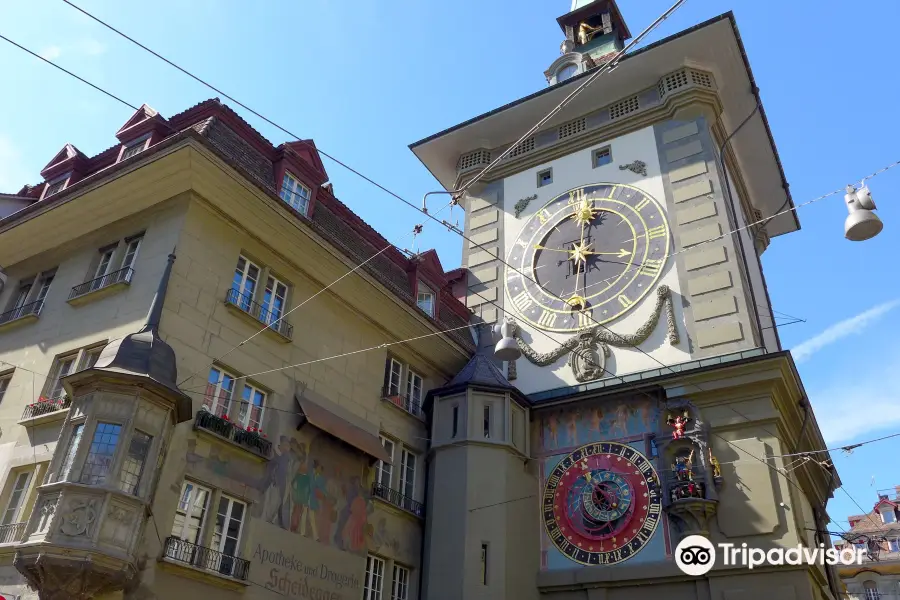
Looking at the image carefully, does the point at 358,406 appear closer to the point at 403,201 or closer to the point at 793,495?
the point at 403,201

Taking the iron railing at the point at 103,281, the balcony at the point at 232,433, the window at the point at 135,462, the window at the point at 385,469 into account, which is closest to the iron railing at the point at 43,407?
the iron railing at the point at 103,281

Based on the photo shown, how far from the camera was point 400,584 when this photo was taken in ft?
59.2

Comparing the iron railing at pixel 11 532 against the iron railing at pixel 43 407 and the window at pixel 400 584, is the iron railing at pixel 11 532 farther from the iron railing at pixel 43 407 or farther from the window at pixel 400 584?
the window at pixel 400 584

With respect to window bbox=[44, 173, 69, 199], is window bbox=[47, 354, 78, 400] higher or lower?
lower

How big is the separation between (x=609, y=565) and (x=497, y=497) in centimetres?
314

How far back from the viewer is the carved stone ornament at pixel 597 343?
21.2 metres

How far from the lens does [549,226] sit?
82.5 feet

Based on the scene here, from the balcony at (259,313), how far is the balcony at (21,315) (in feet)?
15.4

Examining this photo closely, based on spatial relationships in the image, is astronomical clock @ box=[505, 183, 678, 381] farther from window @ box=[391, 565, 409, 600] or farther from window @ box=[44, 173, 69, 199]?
window @ box=[44, 173, 69, 199]

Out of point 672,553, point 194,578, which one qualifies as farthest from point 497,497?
point 194,578

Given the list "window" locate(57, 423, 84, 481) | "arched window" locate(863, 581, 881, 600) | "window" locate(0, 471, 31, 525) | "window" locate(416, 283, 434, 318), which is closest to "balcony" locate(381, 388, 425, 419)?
"window" locate(416, 283, 434, 318)

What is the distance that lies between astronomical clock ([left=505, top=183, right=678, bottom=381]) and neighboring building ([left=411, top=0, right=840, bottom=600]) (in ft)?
0.20

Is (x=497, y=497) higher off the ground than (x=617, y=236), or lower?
lower

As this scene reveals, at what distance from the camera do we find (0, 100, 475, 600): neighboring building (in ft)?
41.2
